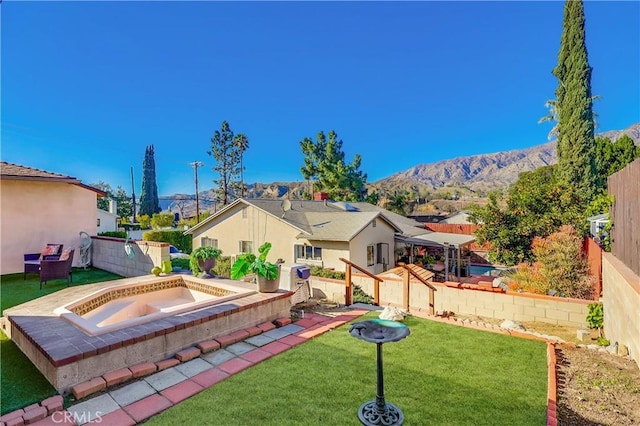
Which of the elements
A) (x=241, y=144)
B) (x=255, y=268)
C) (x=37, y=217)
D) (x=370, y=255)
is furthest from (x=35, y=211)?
(x=241, y=144)

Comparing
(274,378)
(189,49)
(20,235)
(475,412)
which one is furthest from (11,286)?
(189,49)

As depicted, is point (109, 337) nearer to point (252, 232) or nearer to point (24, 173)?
point (24, 173)

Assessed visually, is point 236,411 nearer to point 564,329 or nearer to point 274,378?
point 274,378

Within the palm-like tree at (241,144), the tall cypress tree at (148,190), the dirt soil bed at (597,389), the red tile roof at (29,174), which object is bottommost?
the dirt soil bed at (597,389)

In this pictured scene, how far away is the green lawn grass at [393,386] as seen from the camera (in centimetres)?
345

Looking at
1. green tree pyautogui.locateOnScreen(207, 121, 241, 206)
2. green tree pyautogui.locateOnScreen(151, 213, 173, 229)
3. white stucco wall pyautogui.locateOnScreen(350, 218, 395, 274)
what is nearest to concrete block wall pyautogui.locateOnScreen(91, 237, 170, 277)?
white stucco wall pyautogui.locateOnScreen(350, 218, 395, 274)

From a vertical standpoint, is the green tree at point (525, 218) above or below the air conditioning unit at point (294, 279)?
above

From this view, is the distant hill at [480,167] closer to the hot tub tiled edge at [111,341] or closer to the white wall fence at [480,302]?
the white wall fence at [480,302]

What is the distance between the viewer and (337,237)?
17.6 meters

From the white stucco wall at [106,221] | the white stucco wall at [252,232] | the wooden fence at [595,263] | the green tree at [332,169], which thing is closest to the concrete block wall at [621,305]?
the wooden fence at [595,263]

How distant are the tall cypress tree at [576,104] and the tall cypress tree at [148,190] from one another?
194 ft

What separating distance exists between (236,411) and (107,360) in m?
2.24

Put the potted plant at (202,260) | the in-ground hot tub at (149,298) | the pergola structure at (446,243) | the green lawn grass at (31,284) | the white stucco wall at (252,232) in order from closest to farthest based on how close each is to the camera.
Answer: the in-ground hot tub at (149,298) < the green lawn grass at (31,284) < the potted plant at (202,260) < the pergola structure at (446,243) < the white stucco wall at (252,232)

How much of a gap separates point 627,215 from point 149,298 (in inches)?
443
